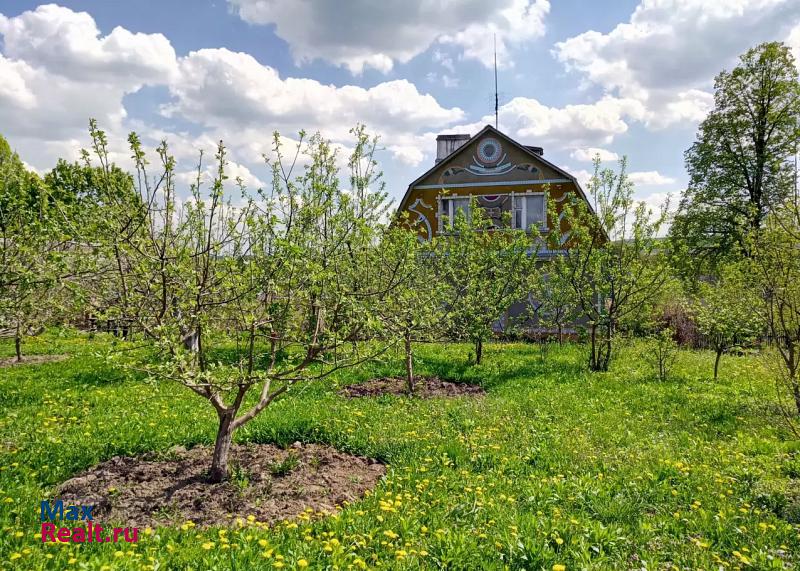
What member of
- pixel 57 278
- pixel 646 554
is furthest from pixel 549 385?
pixel 57 278

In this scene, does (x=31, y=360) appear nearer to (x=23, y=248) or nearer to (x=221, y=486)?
(x=23, y=248)

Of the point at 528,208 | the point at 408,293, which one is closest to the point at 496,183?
the point at 528,208

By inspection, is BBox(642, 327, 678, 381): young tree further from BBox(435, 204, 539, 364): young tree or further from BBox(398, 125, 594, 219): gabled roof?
BBox(398, 125, 594, 219): gabled roof

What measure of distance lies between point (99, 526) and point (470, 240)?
934cm

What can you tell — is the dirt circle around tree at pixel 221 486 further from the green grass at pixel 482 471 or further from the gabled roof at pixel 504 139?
the gabled roof at pixel 504 139

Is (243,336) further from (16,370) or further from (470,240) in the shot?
(16,370)

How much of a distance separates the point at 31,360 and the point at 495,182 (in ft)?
56.5

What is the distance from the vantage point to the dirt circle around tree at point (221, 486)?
432 centimetres

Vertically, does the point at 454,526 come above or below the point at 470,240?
below

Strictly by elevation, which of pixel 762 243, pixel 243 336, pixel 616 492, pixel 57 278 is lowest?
pixel 616 492

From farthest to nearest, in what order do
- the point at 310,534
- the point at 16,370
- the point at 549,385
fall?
the point at 16,370
the point at 549,385
the point at 310,534

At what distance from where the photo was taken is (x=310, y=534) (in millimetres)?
4008

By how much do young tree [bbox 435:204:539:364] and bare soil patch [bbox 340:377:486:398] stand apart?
1.21 m

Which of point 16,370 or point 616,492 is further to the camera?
point 16,370
